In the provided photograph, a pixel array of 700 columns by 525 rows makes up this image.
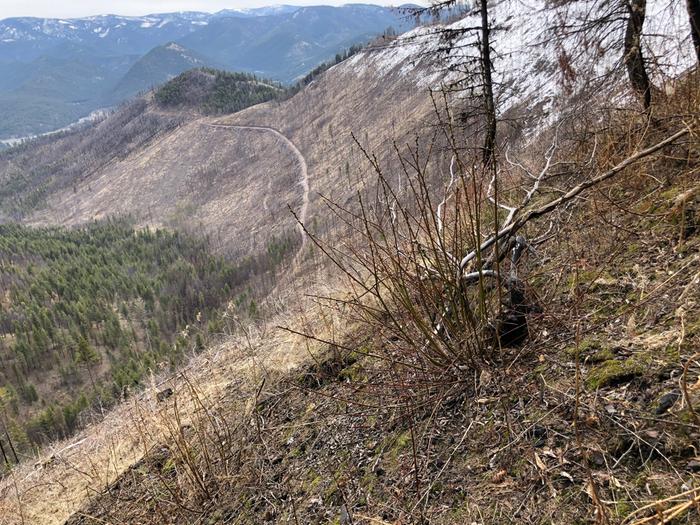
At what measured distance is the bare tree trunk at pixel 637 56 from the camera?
4.80 meters

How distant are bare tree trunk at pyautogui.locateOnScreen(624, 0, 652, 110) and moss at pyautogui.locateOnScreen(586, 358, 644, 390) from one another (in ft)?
11.7

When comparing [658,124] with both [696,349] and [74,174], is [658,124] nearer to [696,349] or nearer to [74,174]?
[696,349]

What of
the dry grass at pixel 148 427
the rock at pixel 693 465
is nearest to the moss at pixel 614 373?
the rock at pixel 693 465

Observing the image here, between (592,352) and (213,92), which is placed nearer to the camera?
(592,352)

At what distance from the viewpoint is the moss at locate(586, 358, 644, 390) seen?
1.90 metres

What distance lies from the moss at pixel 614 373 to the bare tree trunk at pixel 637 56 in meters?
3.57

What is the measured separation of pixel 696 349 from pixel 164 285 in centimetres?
8187

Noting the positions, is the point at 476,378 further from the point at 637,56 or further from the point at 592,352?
the point at 637,56

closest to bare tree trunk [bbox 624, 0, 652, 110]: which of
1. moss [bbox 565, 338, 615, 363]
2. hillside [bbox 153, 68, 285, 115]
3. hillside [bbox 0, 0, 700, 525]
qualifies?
hillside [bbox 0, 0, 700, 525]

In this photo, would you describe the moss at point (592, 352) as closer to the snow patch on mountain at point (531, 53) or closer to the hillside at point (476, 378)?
the hillside at point (476, 378)

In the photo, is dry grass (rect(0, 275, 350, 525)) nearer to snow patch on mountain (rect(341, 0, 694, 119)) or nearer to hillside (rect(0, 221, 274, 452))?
snow patch on mountain (rect(341, 0, 694, 119))

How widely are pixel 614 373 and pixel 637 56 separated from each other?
4717 mm

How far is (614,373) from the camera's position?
6.39 feet

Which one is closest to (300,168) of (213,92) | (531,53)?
(531,53)
